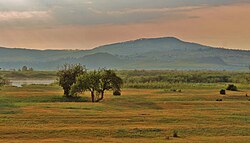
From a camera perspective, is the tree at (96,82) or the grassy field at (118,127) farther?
the tree at (96,82)

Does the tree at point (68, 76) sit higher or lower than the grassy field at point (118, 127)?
higher

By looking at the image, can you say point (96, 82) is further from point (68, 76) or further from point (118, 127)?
point (118, 127)

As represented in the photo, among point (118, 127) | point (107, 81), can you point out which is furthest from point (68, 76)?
point (118, 127)

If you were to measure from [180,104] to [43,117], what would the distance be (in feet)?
122

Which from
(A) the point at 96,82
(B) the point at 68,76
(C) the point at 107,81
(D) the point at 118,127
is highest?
(B) the point at 68,76

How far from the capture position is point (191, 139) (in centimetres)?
4812

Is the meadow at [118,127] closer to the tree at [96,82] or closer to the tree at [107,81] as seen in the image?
the tree at [96,82]

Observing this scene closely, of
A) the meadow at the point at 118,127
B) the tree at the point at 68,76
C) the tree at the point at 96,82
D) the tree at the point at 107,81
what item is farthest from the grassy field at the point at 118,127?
the tree at the point at 68,76

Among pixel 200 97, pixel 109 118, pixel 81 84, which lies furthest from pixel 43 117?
pixel 200 97

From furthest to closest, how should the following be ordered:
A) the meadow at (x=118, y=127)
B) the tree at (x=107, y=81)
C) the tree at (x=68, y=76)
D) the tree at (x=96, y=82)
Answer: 1. the tree at (x=68, y=76)
2. the tree at (x=107, y=81)
3. the tree at (x=96, y=82)
4. the meadow at (x=118, y=127)

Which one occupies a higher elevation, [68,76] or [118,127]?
[68,76]

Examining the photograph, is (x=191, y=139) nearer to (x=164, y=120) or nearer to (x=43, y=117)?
(x=164, y=120)

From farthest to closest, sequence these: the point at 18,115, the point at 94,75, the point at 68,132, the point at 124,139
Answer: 1. the point at 94,75
2. the point at 18,115
3. the point at 68,132
4. the point at 124,139

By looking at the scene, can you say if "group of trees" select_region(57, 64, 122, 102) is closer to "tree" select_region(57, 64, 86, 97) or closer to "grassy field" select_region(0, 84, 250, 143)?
"tree" select_region(57, 64, 86, 97)
